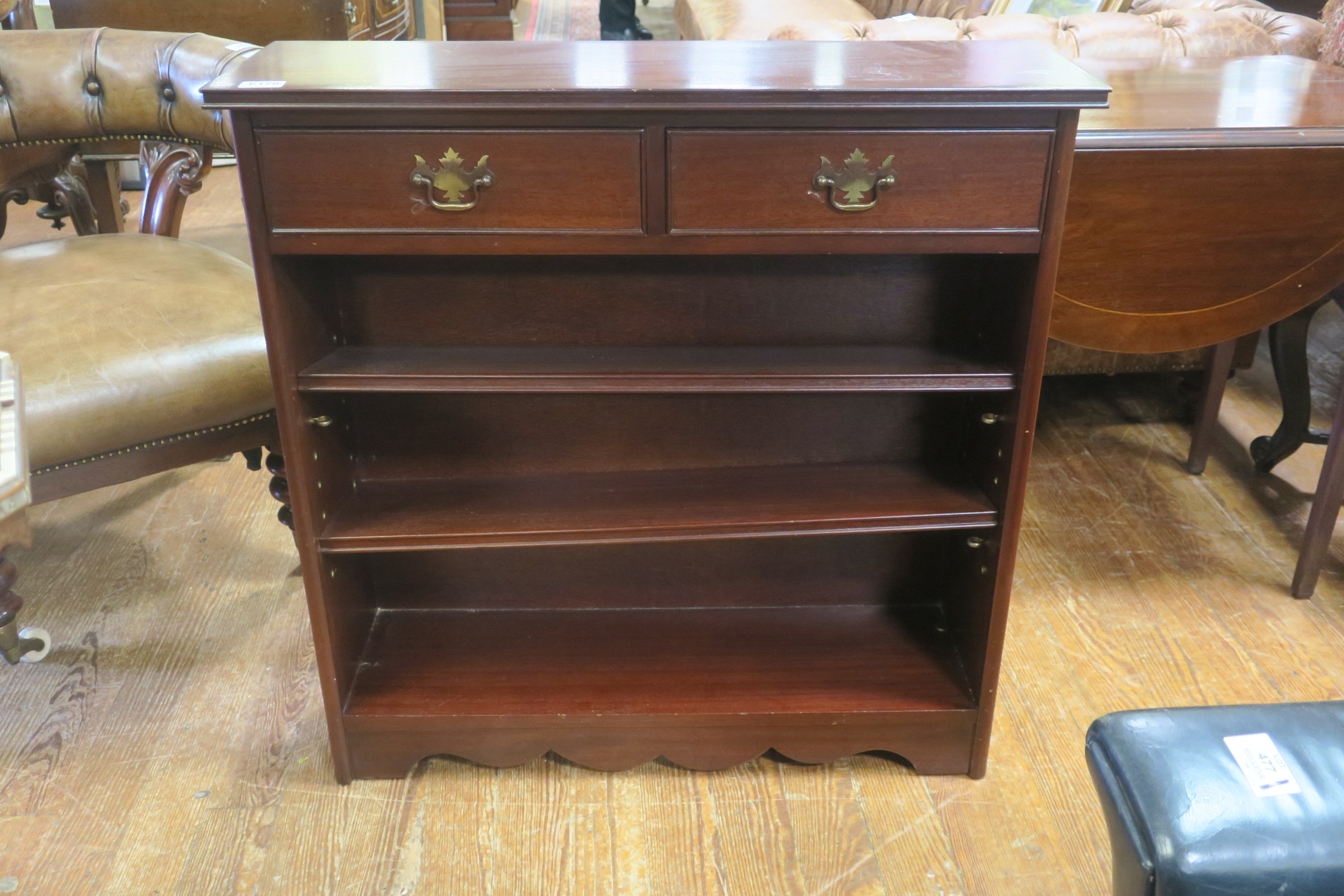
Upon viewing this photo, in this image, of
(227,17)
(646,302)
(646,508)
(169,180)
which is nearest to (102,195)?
(169,180)

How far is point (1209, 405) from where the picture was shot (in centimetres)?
222

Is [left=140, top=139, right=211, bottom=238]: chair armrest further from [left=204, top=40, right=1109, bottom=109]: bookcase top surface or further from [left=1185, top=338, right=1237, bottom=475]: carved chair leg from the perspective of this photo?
[left=1185, top=338, right=1237, bottom=475]: carved chair leg

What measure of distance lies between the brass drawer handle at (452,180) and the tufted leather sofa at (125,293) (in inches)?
18.5

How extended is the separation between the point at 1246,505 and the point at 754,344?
134cm

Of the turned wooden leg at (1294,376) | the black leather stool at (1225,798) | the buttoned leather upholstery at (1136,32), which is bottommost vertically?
the turned wooden leg at (1294,376)

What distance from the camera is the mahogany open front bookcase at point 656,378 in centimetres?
111

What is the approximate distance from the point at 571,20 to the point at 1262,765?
6255mm

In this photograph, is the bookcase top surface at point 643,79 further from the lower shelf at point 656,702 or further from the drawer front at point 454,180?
the lower shelf at point 656,702

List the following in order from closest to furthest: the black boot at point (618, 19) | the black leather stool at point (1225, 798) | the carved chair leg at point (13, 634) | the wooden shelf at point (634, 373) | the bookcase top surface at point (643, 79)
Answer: the black leather stool at point (1225, 798), the bookcase top surface at point (643, 79), the wooden shelf at point (634, 373), the carved chair leg at point (13, 634), the black boot at point (618, 19)

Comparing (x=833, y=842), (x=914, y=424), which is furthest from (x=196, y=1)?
(x=833, y=842)

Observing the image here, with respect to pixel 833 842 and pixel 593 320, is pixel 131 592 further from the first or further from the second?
pixel 833 842

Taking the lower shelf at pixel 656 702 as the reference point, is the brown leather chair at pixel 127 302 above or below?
above

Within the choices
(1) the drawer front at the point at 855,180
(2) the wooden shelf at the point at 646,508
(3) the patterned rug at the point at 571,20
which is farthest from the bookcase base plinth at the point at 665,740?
(3) the patterned rug at the point at 571,20

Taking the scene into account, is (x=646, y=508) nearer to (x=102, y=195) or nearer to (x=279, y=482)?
(x=279, y=482)
